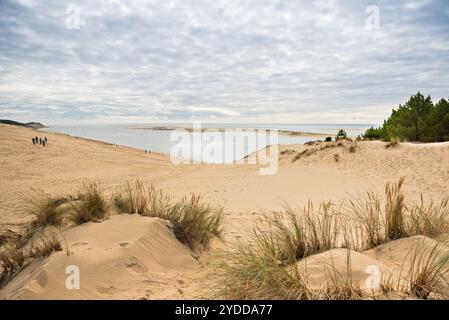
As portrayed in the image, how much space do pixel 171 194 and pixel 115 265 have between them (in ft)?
29.5

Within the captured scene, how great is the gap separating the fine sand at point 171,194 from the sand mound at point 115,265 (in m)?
0.01

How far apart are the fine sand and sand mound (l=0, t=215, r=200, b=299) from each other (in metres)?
0.01

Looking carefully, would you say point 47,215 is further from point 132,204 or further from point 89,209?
point 132,204

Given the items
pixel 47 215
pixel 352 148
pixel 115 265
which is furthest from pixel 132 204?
pixel 352 148

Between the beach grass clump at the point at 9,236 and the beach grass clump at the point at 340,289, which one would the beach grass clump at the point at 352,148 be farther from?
the beach grass clump at the point at 340,289

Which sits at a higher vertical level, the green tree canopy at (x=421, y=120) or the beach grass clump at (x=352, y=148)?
the green tree canopy at (x=421, y=120)

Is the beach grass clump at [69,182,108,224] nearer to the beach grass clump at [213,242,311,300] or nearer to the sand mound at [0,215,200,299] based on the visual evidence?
the sand mound at [0,215,200,299]

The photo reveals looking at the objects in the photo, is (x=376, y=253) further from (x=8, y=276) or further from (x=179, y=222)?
(x=8, y=276)

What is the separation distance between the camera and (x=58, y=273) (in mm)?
3971

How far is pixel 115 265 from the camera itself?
432cm

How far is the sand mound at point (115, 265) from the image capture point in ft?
12.5

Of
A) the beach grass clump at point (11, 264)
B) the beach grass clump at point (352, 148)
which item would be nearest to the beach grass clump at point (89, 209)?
the beach grass clump at point (11, 264)
